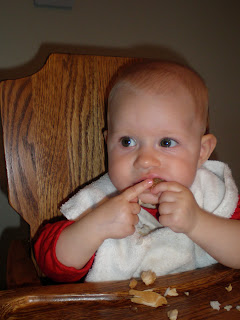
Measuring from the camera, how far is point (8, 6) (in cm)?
132

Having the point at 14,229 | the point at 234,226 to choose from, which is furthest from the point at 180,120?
the point at 14,229

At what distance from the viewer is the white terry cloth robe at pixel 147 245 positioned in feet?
2.54

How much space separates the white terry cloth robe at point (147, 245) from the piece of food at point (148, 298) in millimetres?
184

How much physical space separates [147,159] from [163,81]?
0.59 feet

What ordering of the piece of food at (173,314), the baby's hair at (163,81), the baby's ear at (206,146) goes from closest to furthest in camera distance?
the piece of food at (173,314) < the baby's hair at (163,81) < the baby's ear at (206,146)

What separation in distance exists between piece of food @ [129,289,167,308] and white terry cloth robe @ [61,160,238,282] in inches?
7.2

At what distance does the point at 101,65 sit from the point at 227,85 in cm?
97

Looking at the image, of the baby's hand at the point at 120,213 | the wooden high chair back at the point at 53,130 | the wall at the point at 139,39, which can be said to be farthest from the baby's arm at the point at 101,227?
the wall at the point at 139,39

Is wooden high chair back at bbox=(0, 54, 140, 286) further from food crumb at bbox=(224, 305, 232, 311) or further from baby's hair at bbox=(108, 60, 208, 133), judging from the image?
food crumb at bbox=(224, 305, 232, 311)

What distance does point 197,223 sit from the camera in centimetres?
69

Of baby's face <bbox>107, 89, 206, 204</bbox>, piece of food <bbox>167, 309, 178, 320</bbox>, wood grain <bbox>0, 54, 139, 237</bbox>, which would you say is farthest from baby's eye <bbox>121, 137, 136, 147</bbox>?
piece of food <bbox>167, 309, 178, 320</bbox>

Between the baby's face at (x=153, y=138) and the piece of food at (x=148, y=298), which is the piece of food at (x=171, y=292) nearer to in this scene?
the piece of food at (x=148, y=298)

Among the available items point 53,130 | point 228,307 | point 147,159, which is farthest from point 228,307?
point 53,130

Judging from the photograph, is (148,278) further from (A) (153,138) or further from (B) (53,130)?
(B) (53,130)
